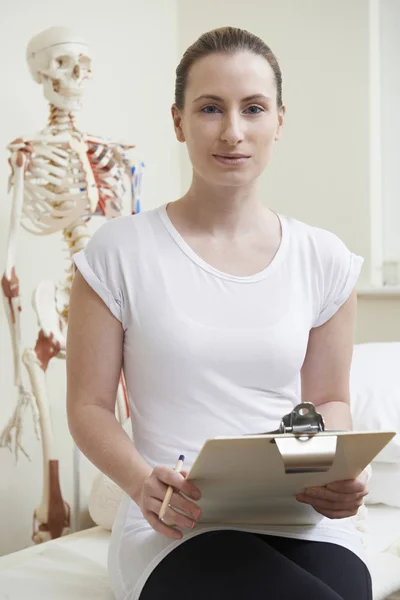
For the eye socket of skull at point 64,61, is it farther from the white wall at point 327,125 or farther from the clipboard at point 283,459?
the clipboard at point 283,459

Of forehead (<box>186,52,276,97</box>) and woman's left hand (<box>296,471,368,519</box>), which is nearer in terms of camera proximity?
woman's left hand (<box>296,471,368,519</box>)

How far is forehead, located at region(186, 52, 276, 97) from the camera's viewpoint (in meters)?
1.27

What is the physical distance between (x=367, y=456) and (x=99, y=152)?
5.25ft

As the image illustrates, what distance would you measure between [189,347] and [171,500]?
0.92 ft

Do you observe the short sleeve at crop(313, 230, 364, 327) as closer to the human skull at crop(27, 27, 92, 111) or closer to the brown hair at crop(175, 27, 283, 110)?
the brown hair at crop(175, 27, 283, 110)

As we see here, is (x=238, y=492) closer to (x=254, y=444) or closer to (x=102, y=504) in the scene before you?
(x=254, y=444)

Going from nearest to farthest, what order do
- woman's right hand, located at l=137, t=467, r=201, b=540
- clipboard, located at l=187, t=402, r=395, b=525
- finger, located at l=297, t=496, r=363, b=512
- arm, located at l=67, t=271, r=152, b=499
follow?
clipboard, located at l=187, t=402, r=395, b=525 < woman's right hand, located at l=137, t=467, r=201, b=540 < finger, located at l=297, t=496, r=363, b=512 < arm, located at l=67, t=271, r=152, b=499

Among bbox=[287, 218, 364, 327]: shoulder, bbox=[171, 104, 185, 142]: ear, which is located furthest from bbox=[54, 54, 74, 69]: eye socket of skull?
bbox=[287, 218, 364, 327]: shoulder

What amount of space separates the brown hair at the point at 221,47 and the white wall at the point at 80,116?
130 centimetres

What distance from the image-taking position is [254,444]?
0.88 meters

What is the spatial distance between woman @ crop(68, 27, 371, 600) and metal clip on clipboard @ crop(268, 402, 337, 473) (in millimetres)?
199

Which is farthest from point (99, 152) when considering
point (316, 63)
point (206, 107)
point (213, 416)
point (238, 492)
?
point (238, 492)

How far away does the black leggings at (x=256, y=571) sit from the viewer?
1.05 meters

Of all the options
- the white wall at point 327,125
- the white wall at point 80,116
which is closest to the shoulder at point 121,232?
the white wall at point 80,116
